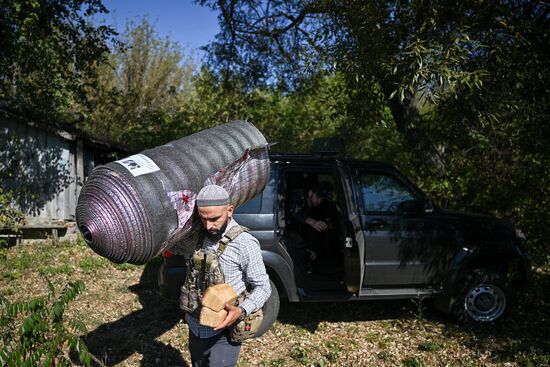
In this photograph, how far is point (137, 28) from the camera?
1962 centimetres

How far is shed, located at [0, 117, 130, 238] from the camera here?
1022 centimetres

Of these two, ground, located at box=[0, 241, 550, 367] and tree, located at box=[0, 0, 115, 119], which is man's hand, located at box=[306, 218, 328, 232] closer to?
ground, located at box=[0, 241, 550, 367]

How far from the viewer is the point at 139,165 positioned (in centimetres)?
295

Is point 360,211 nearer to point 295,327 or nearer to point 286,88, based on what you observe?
point 295,327

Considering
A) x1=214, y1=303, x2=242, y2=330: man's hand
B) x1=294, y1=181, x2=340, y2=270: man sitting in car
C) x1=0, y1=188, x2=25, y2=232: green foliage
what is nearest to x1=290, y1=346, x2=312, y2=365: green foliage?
x1=294, y1=181, x2=340, y2=270: man sitting in car

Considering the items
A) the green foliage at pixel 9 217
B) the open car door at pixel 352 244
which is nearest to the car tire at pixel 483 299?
the open car door at pixel 352 244

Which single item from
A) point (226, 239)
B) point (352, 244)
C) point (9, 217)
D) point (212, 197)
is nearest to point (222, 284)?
point (226, 239)

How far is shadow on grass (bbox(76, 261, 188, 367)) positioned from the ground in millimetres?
10

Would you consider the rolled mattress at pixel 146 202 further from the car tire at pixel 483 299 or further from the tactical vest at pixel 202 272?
the car tire at pixel 483 299

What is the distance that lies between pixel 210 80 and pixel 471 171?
722 cm

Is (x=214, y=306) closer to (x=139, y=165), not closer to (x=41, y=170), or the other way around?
(x=139, y=165)

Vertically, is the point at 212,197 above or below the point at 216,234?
above

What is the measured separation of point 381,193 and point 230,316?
3.25m

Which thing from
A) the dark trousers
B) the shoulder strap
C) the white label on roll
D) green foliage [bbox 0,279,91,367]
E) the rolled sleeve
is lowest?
the dark trousers
